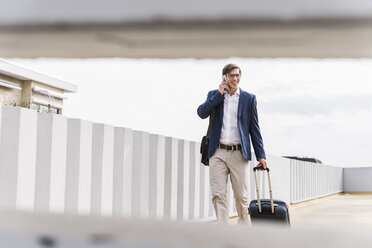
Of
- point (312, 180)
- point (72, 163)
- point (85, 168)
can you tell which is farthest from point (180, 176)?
point (312, 180)

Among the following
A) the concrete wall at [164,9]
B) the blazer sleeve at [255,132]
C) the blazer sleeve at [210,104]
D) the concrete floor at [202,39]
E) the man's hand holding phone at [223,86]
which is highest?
the man's hand holding phone at [223,86]

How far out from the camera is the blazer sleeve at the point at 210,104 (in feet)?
12.0

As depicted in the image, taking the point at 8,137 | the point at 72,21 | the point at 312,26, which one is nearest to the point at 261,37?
the point at 312,26

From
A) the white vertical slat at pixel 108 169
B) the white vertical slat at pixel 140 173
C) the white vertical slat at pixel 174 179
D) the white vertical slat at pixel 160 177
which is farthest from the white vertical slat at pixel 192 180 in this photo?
the white vertical slat at pixel 108 169

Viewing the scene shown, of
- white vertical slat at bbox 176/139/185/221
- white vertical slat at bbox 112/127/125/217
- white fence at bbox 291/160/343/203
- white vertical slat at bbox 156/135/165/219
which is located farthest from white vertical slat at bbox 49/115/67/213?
white fence at bbox 291/160/343/203

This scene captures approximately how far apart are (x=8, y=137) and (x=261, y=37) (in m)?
2.74

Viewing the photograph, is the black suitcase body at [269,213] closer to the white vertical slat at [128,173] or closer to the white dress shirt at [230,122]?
A: the white dress shirt at [230,122]

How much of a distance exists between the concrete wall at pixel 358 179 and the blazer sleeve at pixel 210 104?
19.1 m

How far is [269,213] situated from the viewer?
169 inches

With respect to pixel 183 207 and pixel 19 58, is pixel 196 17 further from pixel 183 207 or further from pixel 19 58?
pixel 183 207

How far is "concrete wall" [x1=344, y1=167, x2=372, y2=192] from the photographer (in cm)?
2130

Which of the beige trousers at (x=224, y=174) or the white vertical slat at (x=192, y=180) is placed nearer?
the beige trousers at (x=224, y=174)

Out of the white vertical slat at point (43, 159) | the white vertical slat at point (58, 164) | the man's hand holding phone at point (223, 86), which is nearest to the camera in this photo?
the white vertical slat at point (43, 159)

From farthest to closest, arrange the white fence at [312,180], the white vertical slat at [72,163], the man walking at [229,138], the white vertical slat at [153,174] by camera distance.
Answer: the white fence at [312,180], the white vertical slat at [153,174], the man walking at [229,138], the white vertical slat at [72,163]
